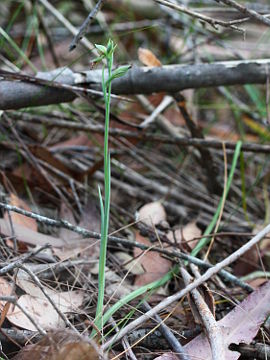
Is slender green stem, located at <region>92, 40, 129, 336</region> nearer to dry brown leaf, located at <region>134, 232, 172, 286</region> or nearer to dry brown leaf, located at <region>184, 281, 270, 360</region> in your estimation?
dry brown leaf, located at <region>184, 281, 270, 360</region>

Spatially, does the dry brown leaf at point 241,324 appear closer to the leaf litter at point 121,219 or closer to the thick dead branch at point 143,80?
the leaf litter at point 121,219

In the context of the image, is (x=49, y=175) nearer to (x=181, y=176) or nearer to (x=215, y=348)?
(x=181, y=176)

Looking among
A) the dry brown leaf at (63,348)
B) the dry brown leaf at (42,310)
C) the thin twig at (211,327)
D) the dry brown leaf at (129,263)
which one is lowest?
the dry brown leaf at (129,263)

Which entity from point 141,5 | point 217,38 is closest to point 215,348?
point 217,38

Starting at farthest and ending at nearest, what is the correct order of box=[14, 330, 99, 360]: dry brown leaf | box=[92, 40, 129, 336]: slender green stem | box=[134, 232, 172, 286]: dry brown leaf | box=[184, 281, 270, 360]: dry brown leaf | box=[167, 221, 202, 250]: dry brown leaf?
box=[167, 221, 202, 250]: dry brown leaf
box=[134, 232, 172, 286]: dry brown leaf
box=[184, 281, 270, 360]: dry brown leaf
box=[92, 40, 129, 336]: slender green stem
box=[14, 330, 99, 360]: dry brown leaf

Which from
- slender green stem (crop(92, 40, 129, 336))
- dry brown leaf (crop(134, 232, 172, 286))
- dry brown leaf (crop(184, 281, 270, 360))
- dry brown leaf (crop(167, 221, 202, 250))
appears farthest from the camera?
dry brown leaf (crop(167, 221, 202, 250))

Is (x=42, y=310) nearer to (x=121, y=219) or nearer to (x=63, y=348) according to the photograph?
A: (x=63, y=348)

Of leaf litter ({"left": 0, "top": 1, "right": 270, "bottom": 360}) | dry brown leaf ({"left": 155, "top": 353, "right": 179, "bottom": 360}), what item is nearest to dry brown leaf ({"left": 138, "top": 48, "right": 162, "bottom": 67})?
leaf litter ({"left": 0, "top": 1, "right": 270, "bottom": 360})

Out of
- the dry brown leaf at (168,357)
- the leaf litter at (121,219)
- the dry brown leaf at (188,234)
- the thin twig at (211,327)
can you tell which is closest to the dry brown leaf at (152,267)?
the leaf litter at (121,219)

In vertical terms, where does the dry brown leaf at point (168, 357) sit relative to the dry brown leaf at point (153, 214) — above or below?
above
